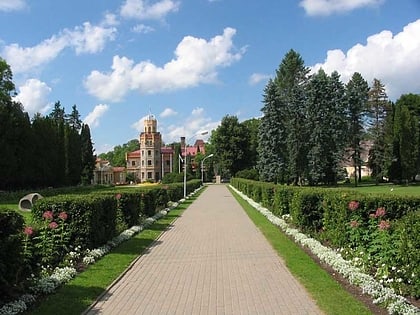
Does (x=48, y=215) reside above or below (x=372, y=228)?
above

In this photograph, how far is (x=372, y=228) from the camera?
9.02 metres

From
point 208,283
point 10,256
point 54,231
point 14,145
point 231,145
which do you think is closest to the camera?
point 10,256

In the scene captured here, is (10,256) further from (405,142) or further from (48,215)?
(405,142)

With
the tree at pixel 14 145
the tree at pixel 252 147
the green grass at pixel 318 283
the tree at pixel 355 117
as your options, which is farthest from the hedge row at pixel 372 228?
the tree at pixel 252 147

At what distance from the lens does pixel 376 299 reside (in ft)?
21.5

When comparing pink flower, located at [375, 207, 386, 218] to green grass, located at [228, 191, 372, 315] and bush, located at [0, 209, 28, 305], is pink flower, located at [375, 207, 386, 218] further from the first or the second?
bush, located at [0, 209, 28, 305]

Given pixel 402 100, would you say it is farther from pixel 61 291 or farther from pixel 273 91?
pixel 61 291

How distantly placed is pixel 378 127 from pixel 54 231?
68.8 metres

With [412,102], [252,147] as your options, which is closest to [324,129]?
[412,102]

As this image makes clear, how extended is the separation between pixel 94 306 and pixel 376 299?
4.04m

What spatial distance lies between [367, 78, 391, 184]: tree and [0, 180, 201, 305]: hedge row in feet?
196

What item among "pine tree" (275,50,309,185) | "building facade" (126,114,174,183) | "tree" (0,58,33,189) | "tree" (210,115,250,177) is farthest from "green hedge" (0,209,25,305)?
"building facade" (126,114,174,183)

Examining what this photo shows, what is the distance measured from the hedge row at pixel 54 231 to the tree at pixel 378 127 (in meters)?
59.6

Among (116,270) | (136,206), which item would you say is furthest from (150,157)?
(116,270)
